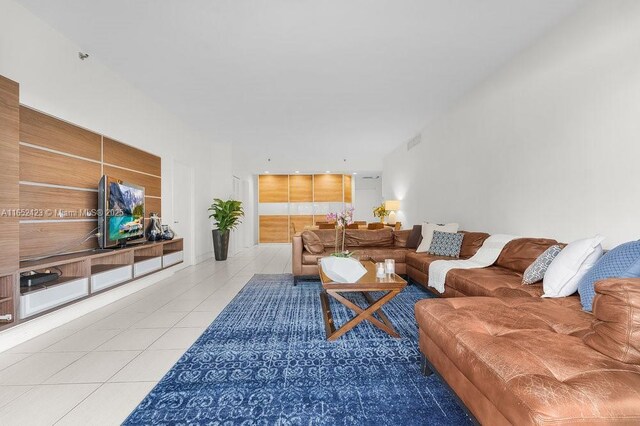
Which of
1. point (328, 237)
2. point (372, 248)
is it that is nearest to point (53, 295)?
point (328, 237)

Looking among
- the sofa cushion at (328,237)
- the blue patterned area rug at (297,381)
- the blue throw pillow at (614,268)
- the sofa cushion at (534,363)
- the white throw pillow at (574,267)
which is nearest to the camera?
the sofa cushion at (534,363)

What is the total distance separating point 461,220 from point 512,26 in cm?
276

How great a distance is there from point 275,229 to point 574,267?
8.90m

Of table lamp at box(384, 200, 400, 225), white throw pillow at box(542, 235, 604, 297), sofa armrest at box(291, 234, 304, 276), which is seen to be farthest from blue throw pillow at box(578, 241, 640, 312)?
table lamp at box(384, 200, 400, 225)

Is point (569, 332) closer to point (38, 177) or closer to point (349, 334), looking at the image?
point (349, 334)

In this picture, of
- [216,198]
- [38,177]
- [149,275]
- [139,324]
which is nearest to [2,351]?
[139,324]

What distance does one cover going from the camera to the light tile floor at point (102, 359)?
1.62m

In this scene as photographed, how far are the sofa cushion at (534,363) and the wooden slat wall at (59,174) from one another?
356 cm

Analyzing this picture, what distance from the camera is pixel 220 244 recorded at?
666cm

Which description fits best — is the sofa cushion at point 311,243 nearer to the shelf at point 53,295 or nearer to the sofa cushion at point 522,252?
the sofa cushion at point 522,252

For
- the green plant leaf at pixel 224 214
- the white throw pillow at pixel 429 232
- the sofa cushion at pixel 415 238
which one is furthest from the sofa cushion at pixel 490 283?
the green plant leaf at pixel 224 214

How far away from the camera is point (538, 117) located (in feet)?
10.5

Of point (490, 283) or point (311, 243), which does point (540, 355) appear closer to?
point (490, 283)

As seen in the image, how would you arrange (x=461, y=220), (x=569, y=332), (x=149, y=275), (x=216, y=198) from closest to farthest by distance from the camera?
(x=569, y=332), (x=149, y=275), (x=461, y=220), (x=216, y=198)
